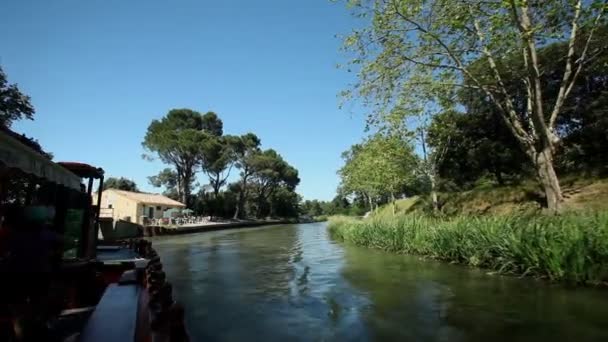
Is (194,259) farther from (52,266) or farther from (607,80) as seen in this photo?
(607,80)

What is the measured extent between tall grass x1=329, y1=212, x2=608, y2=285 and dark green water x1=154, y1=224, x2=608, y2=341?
681mm

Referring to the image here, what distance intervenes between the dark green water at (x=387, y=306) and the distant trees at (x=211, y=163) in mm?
47896

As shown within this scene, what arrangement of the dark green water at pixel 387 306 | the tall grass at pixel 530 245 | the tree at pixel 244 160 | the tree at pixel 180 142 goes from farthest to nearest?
the tree at pixel 244 160
the tree at pixel 180 142
the tall grass at pixel 530 245
the dark green water at pixel 387 306

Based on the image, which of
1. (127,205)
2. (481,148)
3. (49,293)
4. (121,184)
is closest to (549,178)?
(49,293)

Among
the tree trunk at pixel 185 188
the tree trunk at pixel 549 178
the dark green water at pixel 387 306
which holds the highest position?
the tree trunk at pixel 185 188

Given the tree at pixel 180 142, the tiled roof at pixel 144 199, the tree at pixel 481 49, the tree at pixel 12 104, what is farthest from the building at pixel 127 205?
the tree at pixel 481 49

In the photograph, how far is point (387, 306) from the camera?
9008mm

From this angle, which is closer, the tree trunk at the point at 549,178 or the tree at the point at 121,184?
the tree trunk at the point at 549,178

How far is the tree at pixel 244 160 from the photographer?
74.9 metres

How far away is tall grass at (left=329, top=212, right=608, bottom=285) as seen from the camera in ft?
33.0

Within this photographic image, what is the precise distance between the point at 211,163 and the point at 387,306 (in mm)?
58249

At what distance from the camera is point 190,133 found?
60.5m

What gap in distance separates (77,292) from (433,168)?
3012cm

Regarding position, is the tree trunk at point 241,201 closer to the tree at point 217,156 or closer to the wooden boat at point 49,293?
the tree at point 217,156
